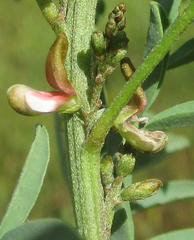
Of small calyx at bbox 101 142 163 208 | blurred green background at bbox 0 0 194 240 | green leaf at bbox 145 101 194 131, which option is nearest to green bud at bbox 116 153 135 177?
small calyx at bbox 101 142 163 208

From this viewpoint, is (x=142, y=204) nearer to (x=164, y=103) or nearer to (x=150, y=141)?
(x=150, y=141)

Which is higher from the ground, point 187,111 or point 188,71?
point 187,111

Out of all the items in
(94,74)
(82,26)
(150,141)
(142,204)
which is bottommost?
(142,204)

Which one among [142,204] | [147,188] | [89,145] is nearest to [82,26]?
[89,145]

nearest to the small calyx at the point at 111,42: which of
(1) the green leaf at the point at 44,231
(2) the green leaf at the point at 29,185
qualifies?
(2) the green leaf at the point at 29,185

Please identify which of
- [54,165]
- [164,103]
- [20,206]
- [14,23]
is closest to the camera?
[20,206]

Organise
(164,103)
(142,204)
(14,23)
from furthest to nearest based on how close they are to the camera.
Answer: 1. (14,23)
2. (164,103)
3. (142,204)

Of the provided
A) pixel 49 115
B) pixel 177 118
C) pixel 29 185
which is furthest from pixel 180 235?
pixel 49 115
